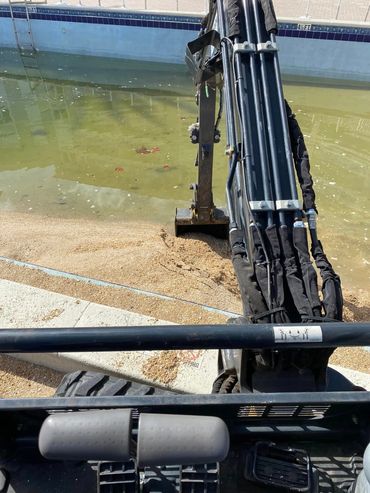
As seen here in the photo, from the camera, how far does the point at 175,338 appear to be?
1.59 m

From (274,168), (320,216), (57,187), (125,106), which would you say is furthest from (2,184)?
(274,168)

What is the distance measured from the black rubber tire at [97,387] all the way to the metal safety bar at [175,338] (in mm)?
1191

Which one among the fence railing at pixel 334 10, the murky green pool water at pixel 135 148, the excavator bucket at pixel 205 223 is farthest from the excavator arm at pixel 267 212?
the fence railing at pixel 334 10

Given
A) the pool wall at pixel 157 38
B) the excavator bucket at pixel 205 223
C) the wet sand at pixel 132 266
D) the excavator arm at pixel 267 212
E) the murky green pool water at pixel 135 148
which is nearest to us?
the excavator arm at pixel 267 212

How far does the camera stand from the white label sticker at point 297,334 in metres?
1.60

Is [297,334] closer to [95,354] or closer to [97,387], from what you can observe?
[97,387]

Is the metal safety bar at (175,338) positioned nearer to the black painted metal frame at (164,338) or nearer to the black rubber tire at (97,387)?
the black painted metal frame at (164,338)

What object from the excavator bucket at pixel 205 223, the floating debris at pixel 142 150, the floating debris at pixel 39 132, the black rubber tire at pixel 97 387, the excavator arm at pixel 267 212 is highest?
the excavator arm at pixel 267 212

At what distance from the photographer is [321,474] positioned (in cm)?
183

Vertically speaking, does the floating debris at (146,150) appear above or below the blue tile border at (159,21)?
below

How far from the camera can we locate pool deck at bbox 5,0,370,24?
47.0 ft

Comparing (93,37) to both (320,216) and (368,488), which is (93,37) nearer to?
(320,216)

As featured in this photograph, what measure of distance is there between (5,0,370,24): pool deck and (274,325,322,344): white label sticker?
1505 cm

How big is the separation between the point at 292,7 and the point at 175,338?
675 inches
